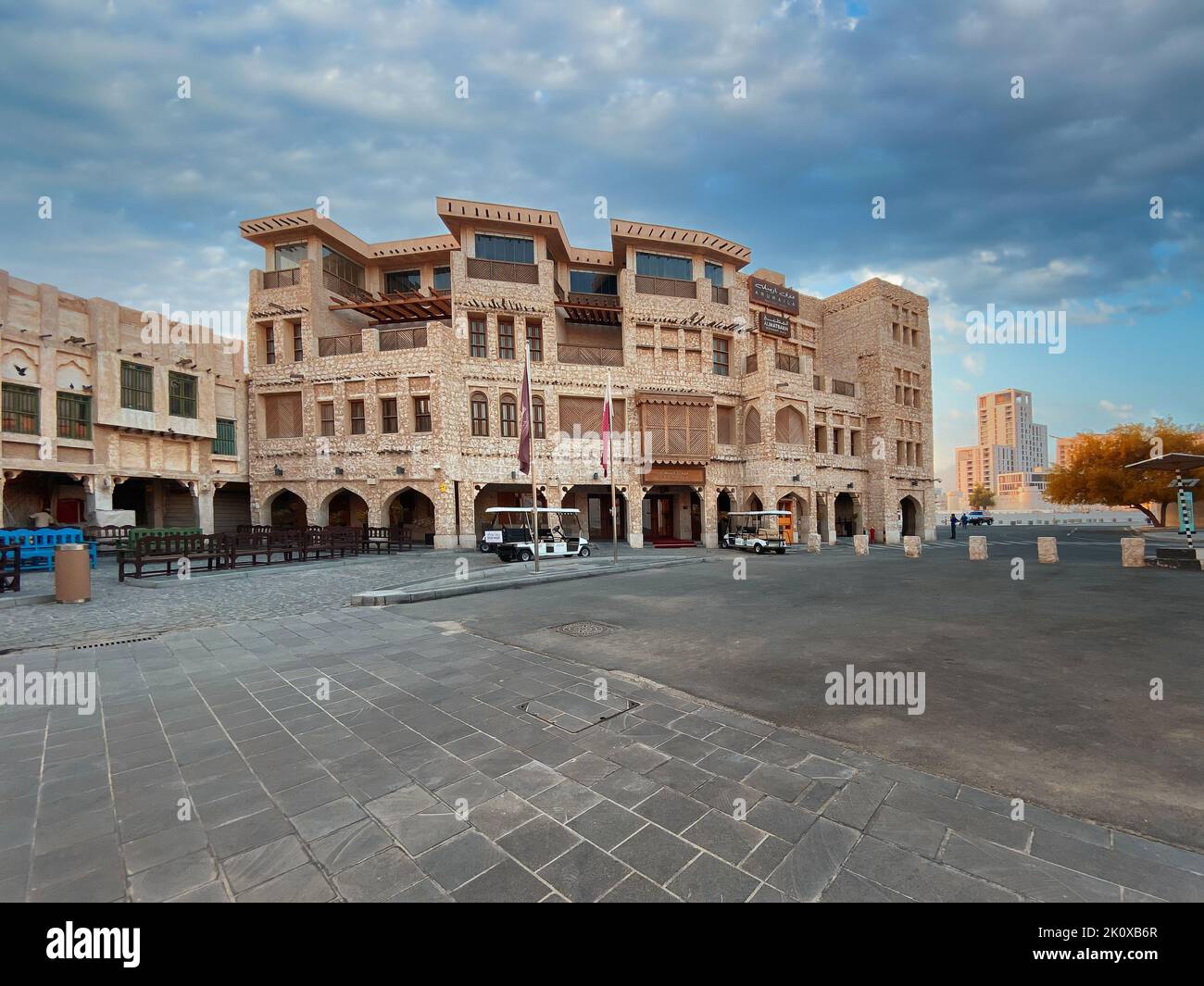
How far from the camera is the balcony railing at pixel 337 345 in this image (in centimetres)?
2738

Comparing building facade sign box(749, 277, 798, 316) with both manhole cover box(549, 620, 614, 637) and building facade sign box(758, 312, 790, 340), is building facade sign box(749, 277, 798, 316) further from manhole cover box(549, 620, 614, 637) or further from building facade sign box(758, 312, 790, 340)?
manhole cover box(549, 620, 614, 637)

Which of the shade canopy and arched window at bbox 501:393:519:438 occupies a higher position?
arched window at bbox 501:393:519:438

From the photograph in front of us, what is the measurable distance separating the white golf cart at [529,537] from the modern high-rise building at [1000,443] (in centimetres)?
16817

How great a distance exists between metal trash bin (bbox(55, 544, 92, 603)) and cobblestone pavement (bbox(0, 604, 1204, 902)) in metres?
7.54

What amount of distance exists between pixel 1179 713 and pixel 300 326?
3445 cm

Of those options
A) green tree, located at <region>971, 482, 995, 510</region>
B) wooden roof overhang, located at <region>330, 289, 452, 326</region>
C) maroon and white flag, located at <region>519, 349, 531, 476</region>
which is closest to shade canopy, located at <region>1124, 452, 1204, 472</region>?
maroon and white flag, located at <region>519, 349, 531, 476</region>

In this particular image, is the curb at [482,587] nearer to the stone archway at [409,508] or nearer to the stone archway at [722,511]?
the stone archway at [722,511]

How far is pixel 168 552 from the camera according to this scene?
14.9 metres

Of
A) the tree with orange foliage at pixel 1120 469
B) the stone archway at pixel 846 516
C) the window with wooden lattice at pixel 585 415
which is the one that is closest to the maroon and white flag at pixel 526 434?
the window with wooden lattice at pixel 585 415

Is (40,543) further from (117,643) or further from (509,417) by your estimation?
(509,417)

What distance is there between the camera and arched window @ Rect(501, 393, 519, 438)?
89.6 ft

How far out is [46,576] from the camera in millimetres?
14633

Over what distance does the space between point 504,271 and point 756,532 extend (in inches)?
810
